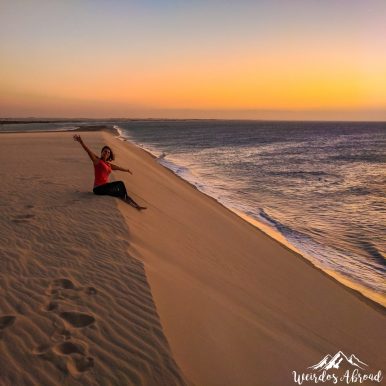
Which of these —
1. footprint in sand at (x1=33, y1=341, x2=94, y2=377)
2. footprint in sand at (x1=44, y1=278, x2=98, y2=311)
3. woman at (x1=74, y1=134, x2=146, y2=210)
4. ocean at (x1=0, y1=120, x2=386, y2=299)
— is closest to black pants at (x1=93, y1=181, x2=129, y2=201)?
woman at (x1=74, y1=134, x2=146, y2=210)

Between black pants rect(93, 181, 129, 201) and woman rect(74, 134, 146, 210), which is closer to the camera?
woman rect(74, 134, 146, 210)

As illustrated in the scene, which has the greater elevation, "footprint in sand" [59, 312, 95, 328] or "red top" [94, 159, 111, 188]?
"red top" [94, 159, 111, 188]

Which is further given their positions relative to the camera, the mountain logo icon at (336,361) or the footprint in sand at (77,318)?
the mountain logo icon at (336,361)

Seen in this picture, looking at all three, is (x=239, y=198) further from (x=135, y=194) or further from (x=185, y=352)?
(x=185, y=352)

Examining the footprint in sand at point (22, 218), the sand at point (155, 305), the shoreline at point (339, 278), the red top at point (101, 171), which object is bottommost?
the shoreline at point (339, 278)

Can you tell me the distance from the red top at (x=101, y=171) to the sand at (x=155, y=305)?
63cm

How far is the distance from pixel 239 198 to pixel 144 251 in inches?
378

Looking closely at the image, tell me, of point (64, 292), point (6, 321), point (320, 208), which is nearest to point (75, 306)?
point (64, 292)

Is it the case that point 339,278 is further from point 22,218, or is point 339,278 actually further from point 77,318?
point 22,218

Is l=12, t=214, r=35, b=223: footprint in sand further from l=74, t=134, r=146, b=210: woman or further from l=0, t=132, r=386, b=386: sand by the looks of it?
l=74, t=134, r=146, b=210: woman

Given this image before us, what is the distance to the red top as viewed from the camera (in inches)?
379

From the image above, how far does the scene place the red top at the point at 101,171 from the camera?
9.62 meters
